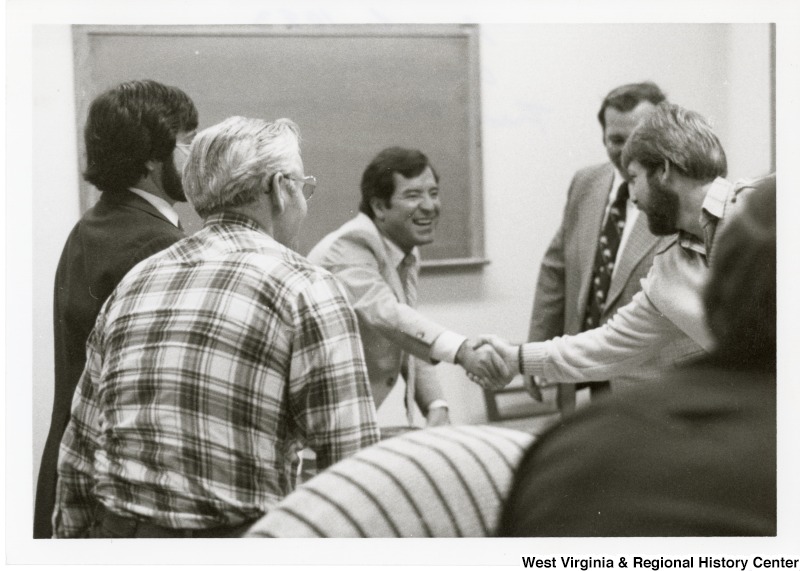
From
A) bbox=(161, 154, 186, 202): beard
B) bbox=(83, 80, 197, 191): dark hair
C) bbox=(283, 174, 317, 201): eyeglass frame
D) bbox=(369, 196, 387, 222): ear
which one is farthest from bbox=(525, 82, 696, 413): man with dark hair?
bbox=(83, 80, 197, 191): dark hair

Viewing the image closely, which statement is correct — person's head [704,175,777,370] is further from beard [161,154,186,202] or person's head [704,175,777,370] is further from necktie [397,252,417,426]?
beard [161,154,186,202]

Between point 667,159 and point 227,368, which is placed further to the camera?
point 667,159

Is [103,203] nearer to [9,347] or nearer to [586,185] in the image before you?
[9,347]

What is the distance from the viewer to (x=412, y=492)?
1.05 meters

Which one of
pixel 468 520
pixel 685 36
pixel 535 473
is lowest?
pixel 468 520

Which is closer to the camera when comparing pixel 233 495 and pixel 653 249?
pixel 233 495

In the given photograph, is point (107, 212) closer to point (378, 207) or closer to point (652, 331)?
point (378, 207)

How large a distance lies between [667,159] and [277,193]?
832 millimetres

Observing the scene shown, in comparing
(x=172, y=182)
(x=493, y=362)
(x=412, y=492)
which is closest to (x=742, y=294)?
(x=412, y=492)

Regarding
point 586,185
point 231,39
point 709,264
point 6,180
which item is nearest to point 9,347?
point 6,180

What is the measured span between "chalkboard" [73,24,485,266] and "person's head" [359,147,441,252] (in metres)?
0.02

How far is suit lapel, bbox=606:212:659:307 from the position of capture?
2045 mm

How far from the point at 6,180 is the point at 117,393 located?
22.7 inches

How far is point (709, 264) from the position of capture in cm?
197
